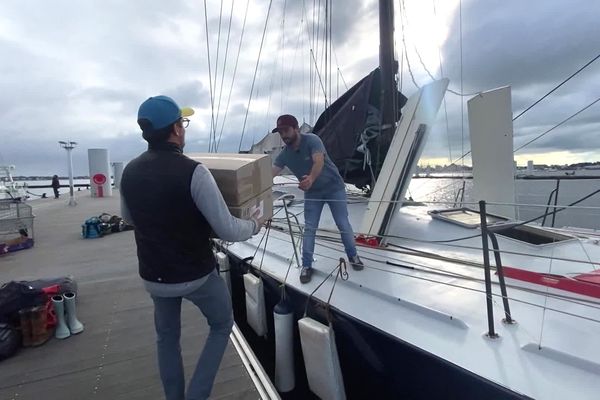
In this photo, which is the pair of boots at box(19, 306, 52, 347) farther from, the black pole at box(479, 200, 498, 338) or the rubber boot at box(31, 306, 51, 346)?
the black pole at box(479, 200, 498, 338)

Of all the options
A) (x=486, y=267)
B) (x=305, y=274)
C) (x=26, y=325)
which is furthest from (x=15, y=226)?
(x=486, y=267)

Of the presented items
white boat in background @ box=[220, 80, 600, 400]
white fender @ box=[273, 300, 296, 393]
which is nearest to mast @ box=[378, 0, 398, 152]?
white boat in background @ box=[220, 80, 600, 400]

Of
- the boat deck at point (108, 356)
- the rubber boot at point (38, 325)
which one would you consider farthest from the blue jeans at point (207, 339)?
the rubber boot at point (38, 325)

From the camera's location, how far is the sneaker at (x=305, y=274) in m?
3.07

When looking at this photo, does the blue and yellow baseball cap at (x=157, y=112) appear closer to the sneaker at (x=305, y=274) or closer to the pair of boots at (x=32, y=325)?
the sneaker at (x=305, y=274)

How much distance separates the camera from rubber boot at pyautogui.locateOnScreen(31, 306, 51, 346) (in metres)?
3.27

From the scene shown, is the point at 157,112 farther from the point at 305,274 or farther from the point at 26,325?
the point at 26,325

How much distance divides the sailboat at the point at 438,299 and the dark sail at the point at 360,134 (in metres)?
0.92

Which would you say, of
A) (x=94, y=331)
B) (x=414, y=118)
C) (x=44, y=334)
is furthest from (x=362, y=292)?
(x=44, y=334)

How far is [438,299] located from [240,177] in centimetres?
155

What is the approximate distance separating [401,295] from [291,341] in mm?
1063

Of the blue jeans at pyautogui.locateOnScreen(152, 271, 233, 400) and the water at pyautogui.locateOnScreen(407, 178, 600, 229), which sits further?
the water at pyautogui.locateOnScreen(407, 178, 600, 229)

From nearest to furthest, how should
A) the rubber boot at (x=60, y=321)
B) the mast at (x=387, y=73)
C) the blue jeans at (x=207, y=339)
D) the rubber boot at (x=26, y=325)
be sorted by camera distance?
the blue jeans at (x=207, y=339) → the rubber boot at (x=26, y=325) → the rubber boot at (x=60, y=321) → the mast at (x=387, y=73)

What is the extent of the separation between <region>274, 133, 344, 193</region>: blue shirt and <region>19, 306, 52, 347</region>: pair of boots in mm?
2604
